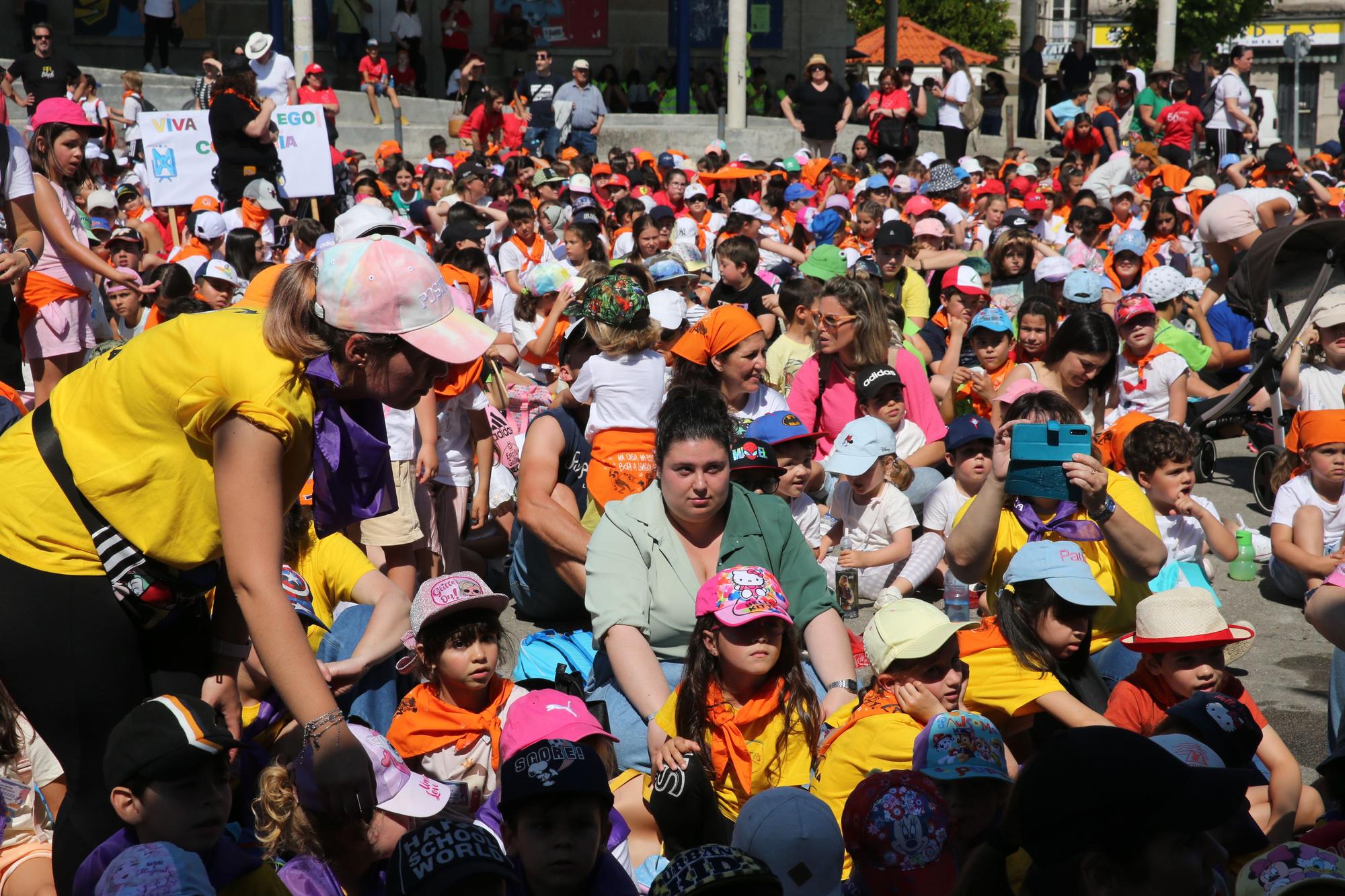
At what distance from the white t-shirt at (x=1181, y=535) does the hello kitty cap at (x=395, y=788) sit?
12.1ft

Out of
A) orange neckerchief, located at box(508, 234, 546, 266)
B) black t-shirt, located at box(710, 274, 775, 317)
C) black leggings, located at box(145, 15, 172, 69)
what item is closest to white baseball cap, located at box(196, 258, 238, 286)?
black t-shirt, located at box(710, 274, 775, 317)

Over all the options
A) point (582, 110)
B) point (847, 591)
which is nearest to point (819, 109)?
point (582, 110)

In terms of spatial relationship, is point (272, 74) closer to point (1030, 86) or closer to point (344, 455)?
point (344, 455)

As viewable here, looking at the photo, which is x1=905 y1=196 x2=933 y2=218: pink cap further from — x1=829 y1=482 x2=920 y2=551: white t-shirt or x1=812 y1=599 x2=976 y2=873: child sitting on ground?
x1=812 y1=599 x2=976 y2=873: child sitting on ground

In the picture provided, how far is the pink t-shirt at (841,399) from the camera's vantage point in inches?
276

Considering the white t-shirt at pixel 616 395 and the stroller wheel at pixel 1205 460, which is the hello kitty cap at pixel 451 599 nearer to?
the white t-shirt at pixel 616 395

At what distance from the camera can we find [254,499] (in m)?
2.49

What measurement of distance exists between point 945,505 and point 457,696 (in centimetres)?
309

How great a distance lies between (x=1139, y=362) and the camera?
25.3ft

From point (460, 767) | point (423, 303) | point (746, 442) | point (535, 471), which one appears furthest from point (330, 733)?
point (746, 442)

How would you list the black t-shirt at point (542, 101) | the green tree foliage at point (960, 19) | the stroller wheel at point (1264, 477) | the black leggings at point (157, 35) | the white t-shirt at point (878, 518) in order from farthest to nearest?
the green tree foliage at point (960, 19) < the black leggings at point (157, 35) < the black t-shirt at point (542, 101) < the stroller wheel at point (1264, 477) < the white t-shirt at point (878, 518)

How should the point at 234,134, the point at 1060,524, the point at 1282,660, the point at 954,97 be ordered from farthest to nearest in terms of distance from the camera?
the point at 954,97, the point at 234,134, the point at 1282,660, the point at 1060,524

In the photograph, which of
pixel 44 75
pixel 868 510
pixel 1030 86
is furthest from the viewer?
pixel 1030 86

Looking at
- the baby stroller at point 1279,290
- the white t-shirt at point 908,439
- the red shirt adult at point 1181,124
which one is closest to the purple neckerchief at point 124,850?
the white t-shirt at point 908,439
